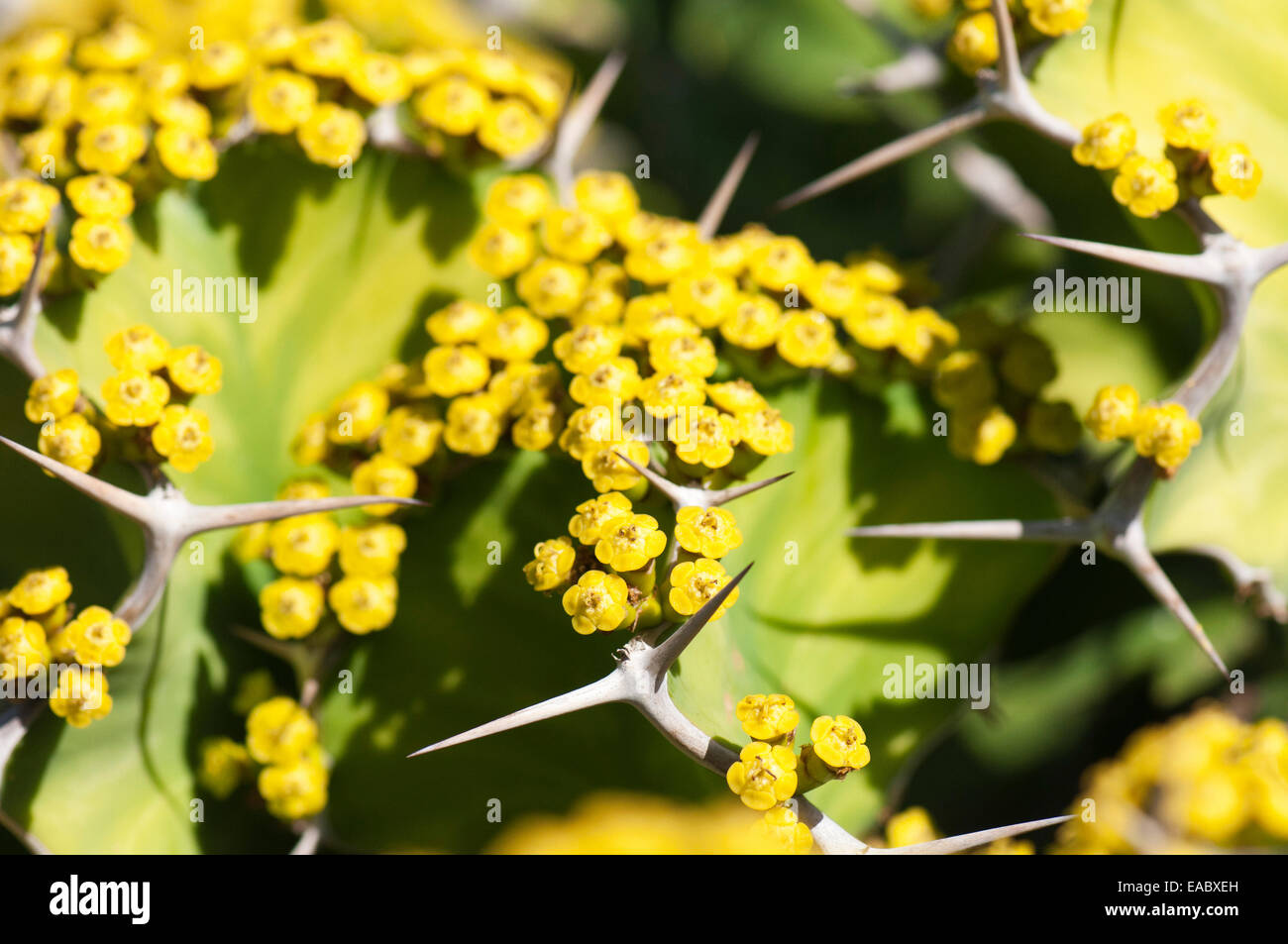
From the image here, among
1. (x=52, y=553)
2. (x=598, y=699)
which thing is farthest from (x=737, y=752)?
(x=52, y=553)

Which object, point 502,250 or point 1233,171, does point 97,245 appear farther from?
point 1233,171

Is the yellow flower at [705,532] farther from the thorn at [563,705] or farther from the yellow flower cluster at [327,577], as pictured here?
the yellow flower cluster at [327,577]

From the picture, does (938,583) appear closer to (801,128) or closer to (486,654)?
(486,654)

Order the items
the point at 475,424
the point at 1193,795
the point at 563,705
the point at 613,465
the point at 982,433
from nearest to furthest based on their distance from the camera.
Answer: the point at 563,705, the point at 613,465, the point at 475,424, the point at 982,433, the point at 1193,795

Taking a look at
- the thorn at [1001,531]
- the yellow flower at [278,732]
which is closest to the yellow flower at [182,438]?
the yellow flower at [278,732]

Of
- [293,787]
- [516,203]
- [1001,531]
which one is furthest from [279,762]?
[1001,531]

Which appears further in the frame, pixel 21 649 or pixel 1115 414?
pixel 1115 414
